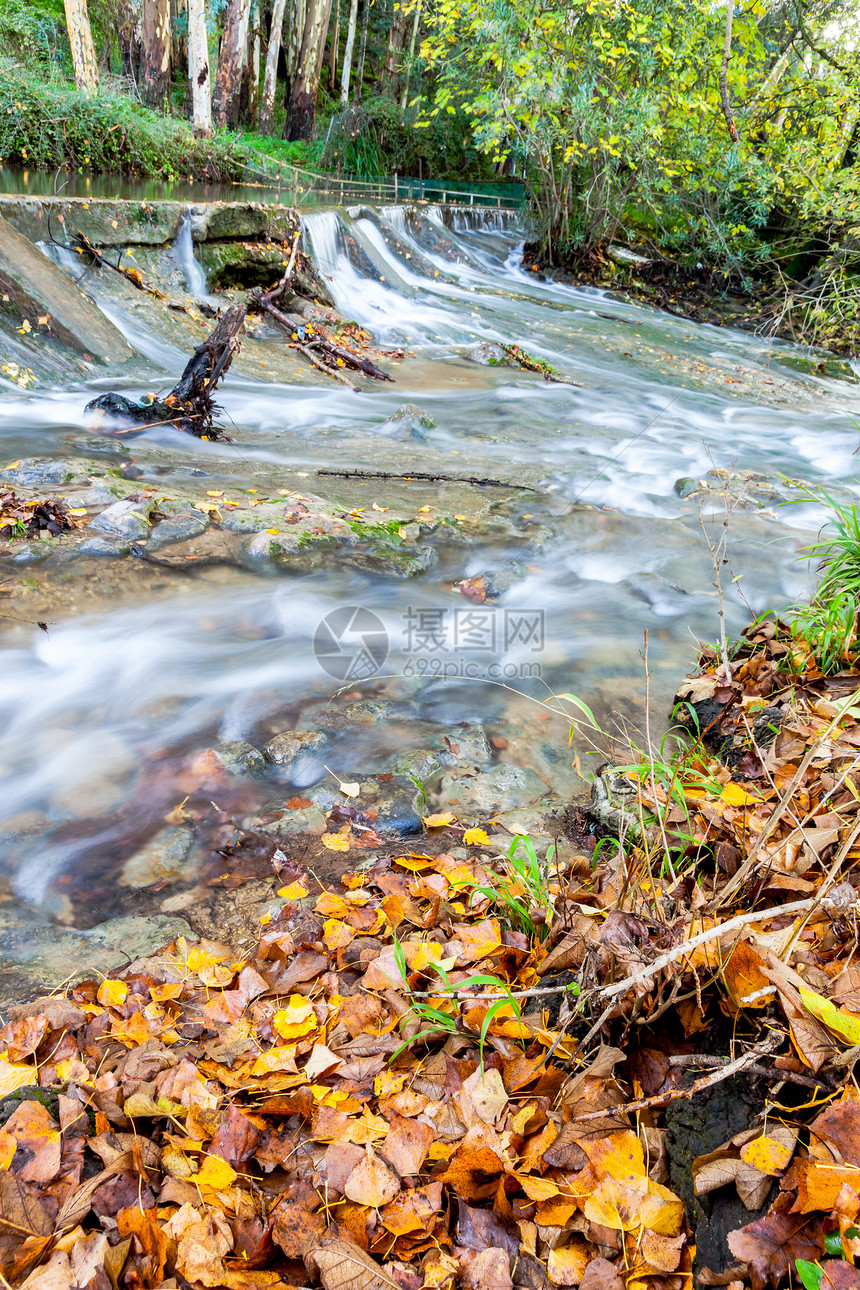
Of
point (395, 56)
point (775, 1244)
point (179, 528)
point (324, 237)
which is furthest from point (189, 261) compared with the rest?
point (395, 56)

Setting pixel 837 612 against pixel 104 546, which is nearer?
pixel 837 612

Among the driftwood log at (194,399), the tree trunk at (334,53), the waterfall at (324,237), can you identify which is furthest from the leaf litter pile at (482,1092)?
the tree trunk at (334,53)

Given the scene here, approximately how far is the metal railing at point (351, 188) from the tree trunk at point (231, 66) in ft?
12.4

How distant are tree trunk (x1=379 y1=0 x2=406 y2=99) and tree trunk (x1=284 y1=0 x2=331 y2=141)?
10.2 ft

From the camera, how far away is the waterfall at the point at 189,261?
9359 millimetres

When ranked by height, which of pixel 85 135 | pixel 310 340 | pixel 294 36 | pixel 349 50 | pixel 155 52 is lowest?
pixel 310 340

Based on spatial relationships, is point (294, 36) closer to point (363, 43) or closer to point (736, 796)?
point (363, 43)

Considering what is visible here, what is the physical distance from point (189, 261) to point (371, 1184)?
10.5 metres

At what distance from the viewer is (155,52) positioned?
19766 mm

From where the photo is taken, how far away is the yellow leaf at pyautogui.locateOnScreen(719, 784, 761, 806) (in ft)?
8.12

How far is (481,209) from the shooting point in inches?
808

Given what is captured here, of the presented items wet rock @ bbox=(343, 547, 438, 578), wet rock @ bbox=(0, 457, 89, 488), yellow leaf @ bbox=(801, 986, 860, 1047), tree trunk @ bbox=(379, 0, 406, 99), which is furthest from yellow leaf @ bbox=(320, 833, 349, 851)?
tree trunk @ bbox=(379, 0, 406, 99)

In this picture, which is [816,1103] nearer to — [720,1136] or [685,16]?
[720,1136]

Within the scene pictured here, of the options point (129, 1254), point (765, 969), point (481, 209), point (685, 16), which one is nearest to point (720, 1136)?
point (765, 969)
